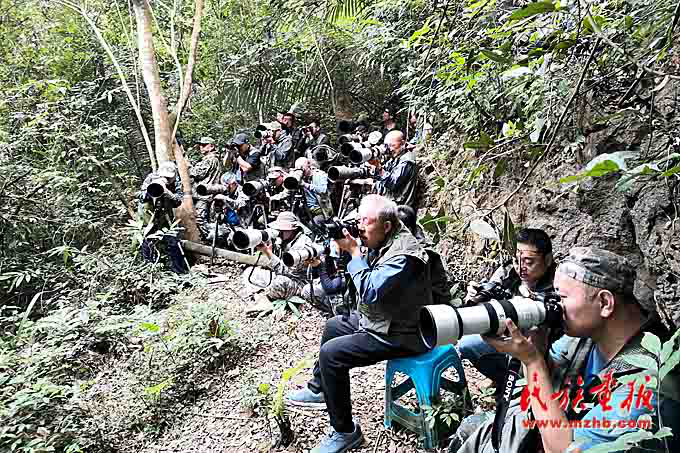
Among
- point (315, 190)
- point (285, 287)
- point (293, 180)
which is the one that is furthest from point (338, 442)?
point (315, 190)

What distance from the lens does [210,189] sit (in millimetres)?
5500

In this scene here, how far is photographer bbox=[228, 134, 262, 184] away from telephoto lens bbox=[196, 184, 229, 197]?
0.45 m

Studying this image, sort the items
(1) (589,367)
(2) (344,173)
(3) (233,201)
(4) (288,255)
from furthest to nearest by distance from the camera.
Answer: (3) (233,201)
(2) (344,173)
(4) (288,255)
(1) (589,367)

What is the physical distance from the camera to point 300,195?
4.50 meters

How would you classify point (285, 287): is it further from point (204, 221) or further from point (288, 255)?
point (204, 221)

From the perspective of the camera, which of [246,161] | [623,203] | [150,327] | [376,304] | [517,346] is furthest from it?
[246,161]

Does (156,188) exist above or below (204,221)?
above

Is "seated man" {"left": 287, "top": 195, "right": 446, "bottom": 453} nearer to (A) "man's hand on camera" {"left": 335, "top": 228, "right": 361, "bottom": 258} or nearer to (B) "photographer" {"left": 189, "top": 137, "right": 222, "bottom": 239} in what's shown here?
(A) "man's hand on camera" {"left": 335, "top": 228, "right": 361, "bottom": 258}

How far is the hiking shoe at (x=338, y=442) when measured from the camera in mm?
2414

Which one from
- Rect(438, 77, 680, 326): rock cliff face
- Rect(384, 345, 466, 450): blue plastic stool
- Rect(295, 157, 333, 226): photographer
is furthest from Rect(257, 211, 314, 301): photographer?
Rect(438, 77, 680, 326): rock cliff face

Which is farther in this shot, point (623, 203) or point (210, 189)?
point (210, 189)

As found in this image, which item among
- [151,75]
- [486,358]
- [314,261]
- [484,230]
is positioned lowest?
[486,358]

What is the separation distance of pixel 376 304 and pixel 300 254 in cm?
61

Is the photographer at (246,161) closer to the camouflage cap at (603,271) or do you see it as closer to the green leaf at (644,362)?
the camouflage cap at (603,271)
